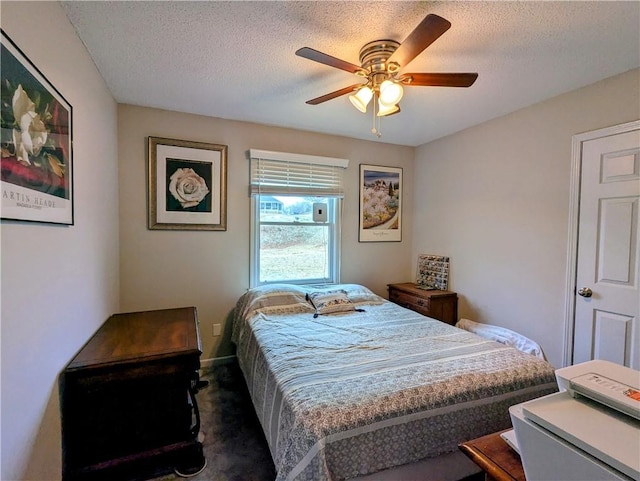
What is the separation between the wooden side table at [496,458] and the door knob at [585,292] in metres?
1.93

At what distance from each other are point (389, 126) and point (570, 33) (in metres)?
1.64

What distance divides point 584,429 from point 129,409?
1.93 m

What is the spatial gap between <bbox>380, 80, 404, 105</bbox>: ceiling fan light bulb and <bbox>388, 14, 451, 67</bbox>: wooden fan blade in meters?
0.12

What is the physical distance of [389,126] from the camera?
124 inches

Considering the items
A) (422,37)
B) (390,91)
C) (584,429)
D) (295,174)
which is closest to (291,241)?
(295,174)

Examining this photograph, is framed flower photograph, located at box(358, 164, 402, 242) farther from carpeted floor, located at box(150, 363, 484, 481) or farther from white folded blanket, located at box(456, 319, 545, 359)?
carpeted floor, located at box(150, 363, 484, 481)

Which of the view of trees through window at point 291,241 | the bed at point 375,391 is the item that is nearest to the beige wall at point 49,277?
the bed at point 375,391

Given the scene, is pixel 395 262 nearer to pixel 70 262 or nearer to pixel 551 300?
pixel 551 300

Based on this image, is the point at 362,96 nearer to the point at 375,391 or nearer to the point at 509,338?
the point at 375,391

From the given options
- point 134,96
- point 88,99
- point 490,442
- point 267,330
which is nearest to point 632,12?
point 490,442

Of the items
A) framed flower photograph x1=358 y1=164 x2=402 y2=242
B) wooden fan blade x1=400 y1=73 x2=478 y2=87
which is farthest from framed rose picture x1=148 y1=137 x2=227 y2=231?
wooden fan blade x1=400 y1=73 x2=478 y2=87

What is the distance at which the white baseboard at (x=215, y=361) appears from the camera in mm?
2967

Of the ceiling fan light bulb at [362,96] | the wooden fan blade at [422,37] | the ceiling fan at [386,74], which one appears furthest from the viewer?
the ceiling fan light bulb at [362,96]

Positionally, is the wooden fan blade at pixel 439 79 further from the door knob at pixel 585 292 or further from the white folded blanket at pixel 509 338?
the white folded blanket at pixel 509 338
